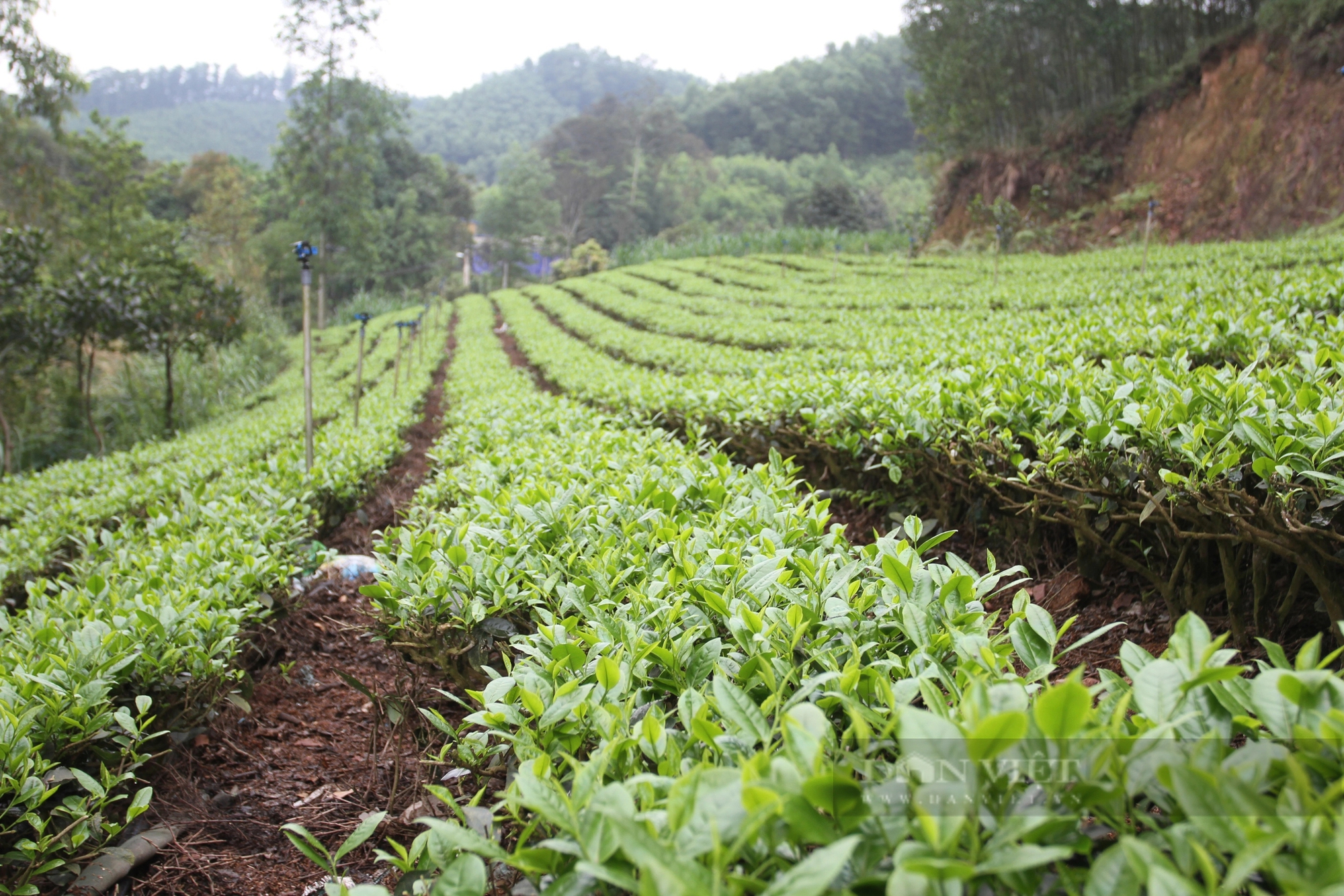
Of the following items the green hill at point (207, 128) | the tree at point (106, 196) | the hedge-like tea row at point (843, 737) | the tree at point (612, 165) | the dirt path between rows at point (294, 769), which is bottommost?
the dirt path between rows at point (294, 769)

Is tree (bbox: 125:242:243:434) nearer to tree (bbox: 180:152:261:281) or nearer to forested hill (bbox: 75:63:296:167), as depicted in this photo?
tree (bbox: 180:152:261:281)

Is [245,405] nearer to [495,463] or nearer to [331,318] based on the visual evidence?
[495,463]

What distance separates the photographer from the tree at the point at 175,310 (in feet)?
38.0

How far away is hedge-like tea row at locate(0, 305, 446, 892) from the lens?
1.70m

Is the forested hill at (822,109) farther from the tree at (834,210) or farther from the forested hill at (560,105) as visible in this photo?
the tree at (834,210)

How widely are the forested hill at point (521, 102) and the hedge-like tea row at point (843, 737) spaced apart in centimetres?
8344

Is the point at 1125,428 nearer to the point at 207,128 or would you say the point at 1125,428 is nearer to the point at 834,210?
the point at 834,210

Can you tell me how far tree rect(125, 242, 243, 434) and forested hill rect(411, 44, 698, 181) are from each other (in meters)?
71.4

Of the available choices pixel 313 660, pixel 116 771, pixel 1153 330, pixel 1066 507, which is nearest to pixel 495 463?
pixel 313 660

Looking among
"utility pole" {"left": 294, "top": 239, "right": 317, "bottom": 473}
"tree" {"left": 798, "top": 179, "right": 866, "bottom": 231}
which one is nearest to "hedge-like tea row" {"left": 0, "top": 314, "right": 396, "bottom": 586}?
"utility pole" {"left": 294, "top": 239, "right": 317, "bottom": 473}

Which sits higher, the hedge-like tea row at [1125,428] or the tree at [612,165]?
the tree at [612,165]

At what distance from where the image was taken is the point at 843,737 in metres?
0.90

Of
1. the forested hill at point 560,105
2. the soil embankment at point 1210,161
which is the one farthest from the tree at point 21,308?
the forested hill at point 560,105

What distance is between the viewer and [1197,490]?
180cm
